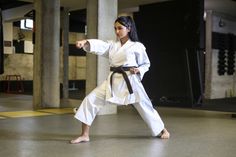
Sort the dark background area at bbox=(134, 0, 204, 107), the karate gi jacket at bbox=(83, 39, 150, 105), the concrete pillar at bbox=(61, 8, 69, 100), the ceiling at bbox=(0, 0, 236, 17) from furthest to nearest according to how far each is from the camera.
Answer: the concrete pillar at bbox=(61, 8, 69, 100) → the ceiling at bbox=(0, 0, 236, 17) → the dark background area at bbox=(134, 0, 204, 107) → the karate gi jacket at bbox=(83, 39, 150, 105)

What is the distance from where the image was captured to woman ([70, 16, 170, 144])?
4059 millimetres

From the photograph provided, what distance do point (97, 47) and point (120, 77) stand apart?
0.43m

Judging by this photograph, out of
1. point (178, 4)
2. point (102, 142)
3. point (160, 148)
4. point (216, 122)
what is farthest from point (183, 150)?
point (178, 4)

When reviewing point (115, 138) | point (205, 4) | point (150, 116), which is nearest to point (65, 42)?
point (205, 4)

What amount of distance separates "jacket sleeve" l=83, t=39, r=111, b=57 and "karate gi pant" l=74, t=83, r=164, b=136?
0.41 meters

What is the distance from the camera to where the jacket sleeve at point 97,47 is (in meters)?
3.98

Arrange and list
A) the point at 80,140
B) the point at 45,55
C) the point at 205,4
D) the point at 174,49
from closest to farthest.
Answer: the point at 80,140
the point at 45,55
the point at 174,49
the point at 205,4

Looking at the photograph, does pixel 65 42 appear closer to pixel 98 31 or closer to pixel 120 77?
pixel 98 31

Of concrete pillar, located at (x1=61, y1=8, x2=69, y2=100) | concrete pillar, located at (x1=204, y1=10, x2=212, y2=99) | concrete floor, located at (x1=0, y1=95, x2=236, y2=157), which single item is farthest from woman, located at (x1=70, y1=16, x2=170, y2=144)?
concrete pillar, located at (x1=204, y1=10, x2=212, y2=99)

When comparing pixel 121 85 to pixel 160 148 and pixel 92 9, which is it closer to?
pixel 160 148

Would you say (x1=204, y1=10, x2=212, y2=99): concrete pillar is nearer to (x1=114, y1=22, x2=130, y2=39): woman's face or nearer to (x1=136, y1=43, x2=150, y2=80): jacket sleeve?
(x1=136, y1=43, x2=150, y2=80): jacket sleeve

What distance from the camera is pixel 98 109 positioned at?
4098 mm

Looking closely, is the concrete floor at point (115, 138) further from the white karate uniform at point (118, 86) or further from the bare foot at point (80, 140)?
the white karate uniform at point (118, 86)

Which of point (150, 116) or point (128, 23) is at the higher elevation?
point (128, 23)
